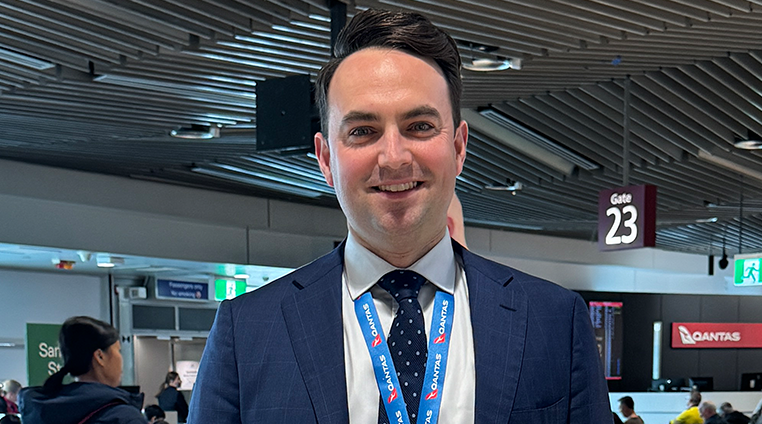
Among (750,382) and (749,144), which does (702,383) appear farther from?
(749,144)

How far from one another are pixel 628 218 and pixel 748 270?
5.80 metres

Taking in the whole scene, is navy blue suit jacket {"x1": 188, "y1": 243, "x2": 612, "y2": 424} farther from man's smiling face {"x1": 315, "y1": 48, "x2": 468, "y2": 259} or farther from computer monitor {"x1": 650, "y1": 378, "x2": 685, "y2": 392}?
computer monitor {"x1": 650, "y1": 378, "x2": 685, "y2": 392}

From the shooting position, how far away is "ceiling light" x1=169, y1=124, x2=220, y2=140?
805cm

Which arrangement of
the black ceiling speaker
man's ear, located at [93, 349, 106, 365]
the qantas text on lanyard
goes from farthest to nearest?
the black ceiling speaker < man's ear, located at [93, 349, 106, 365] < the qantas text on lanyard

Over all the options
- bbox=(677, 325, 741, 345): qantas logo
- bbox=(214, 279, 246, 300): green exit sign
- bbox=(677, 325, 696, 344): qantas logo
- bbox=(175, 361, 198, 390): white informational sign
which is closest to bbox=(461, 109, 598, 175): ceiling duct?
bbox=(214, 279, 246, 300): green exit sign

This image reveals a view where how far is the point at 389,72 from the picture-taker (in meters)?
1.30

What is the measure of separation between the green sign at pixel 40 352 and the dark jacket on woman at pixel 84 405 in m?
9.74

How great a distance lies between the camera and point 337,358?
130 cm

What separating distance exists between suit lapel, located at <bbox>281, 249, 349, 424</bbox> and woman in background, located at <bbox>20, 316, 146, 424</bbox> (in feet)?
5.14

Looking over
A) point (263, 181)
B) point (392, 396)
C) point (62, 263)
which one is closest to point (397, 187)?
point (392, 396)

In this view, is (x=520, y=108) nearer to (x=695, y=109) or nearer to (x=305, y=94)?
(x=695, y=109)

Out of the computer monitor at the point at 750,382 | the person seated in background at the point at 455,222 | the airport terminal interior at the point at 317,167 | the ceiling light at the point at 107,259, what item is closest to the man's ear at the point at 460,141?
the person seated in background at the point at 455,222

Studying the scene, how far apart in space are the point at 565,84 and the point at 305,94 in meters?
2.63

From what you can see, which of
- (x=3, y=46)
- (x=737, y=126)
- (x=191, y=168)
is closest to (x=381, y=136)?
(x=3, y=46)
